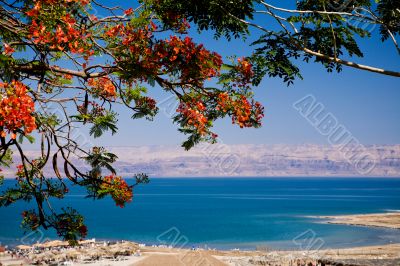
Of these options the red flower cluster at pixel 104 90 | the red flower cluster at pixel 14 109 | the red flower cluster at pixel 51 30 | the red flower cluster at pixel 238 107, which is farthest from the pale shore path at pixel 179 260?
the red flower cluster at pixel 14 109

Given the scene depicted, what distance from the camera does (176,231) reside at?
7756cm

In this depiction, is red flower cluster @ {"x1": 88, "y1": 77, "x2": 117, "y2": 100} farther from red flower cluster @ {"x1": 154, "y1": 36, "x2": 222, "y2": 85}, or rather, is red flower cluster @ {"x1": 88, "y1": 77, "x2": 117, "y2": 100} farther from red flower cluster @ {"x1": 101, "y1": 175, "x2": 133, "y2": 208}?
red flower cluster @ {"x1": 154, "y1": 36, "x2": 222, "y2": 85}

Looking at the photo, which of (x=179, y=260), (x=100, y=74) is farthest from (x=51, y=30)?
(x=179, y=260)

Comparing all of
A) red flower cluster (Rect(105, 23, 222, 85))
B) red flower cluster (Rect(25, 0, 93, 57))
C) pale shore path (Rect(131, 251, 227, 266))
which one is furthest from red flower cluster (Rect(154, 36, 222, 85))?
pale shore path (Rect(131, 251, 227, 266))

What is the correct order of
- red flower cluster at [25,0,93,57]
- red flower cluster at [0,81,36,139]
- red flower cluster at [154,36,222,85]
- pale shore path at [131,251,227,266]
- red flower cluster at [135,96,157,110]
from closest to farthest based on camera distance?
red flower cluster at [0,81,36,139], red flower cluster at [25,0,93,57], red flower cluster at [154,36,222,85], red flower cluster at [135,96,157,110], pale shore path at [131,251,227,266]

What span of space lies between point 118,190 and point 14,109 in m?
2.84

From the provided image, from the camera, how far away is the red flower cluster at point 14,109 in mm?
3957

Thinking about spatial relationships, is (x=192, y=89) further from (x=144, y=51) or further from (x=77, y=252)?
Answer: (x=77, y=252)

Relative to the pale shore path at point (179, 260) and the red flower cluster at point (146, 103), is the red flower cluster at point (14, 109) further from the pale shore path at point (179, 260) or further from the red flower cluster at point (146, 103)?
the pale shore path at point (179, 260)

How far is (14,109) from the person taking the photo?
4.01 meters

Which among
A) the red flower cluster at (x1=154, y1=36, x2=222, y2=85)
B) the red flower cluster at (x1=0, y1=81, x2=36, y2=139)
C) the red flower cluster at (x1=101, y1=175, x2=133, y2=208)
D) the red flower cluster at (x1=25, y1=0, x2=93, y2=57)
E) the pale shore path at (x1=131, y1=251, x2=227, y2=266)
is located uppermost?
the red flower cluster at (x1=25, y1=0, x2=93, y2=57)

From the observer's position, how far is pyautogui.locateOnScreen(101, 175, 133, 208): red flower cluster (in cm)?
656

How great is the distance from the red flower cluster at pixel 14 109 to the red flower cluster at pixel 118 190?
2583mm

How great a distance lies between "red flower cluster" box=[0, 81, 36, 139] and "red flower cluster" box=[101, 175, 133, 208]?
2.58 metres
